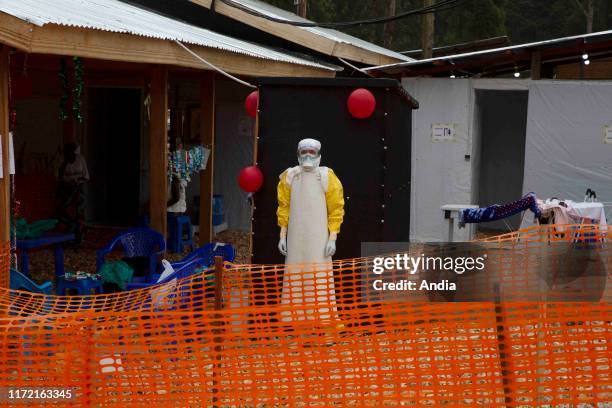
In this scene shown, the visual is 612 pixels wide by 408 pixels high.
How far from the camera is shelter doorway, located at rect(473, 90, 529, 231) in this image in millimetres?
14977

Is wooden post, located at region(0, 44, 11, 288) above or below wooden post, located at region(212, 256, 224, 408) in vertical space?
above

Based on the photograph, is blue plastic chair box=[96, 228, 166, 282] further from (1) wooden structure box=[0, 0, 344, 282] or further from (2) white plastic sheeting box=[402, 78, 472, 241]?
(2) white plastic sheeting box=[402, 78, 472, 241]

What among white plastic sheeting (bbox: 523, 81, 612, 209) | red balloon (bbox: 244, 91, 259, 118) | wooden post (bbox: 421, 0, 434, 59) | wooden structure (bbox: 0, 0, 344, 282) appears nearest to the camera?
wooden structure (bbox: 0, 0, 344, 282)

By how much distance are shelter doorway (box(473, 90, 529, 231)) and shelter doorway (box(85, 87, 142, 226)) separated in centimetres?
586

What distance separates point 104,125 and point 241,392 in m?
9.63

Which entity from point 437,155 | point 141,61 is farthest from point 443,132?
point 141,61

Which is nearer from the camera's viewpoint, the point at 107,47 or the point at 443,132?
the point at 107,47

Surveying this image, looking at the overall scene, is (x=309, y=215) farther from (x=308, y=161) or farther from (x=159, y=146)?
(x=159, y=146)

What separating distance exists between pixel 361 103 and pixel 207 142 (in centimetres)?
370

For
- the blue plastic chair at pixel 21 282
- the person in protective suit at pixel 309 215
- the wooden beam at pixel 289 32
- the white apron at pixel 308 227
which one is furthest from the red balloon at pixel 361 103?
the wooden beam at pixel 289 32

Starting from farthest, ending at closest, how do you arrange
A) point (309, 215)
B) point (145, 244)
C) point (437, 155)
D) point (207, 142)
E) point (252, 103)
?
point (437, 155) < point (207, 142) < point (145, 244) < point (252, 103) < point (309, 215)

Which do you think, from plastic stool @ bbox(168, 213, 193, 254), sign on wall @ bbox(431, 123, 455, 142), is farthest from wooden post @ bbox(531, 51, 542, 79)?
plastic stool @ bbox(168, 213, 193, 254)

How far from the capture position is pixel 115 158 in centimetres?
1367

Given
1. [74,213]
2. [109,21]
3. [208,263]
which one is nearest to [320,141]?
[208,263]
